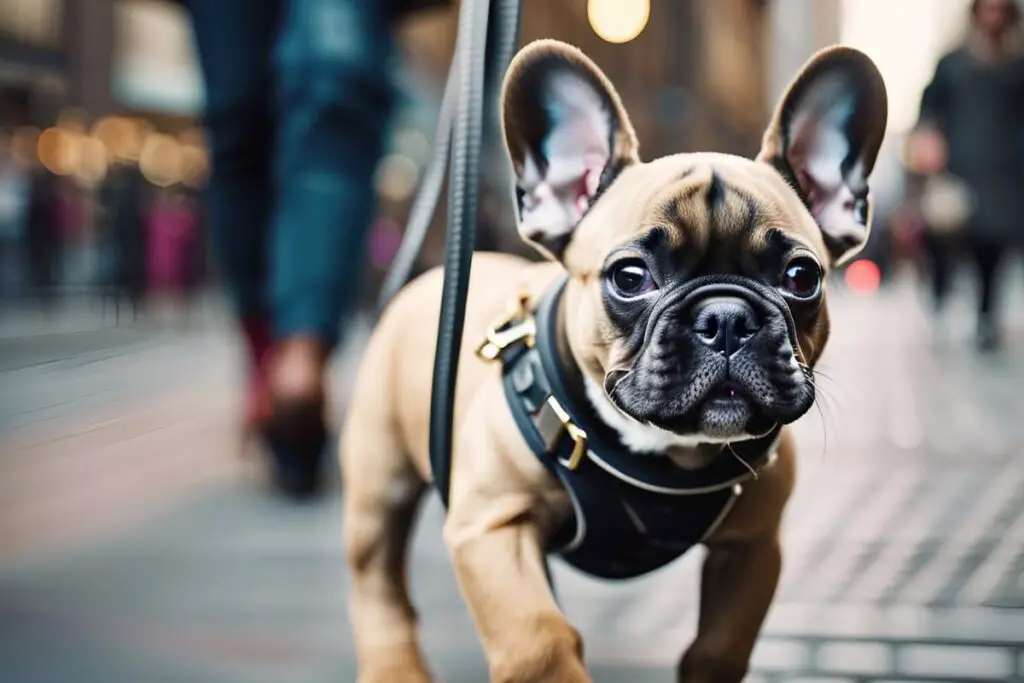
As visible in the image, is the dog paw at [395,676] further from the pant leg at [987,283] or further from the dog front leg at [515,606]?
the pant leg at [987,283]

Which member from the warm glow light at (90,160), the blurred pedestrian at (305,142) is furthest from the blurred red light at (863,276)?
the warm glow light at (90,160)

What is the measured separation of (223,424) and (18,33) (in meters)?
7.08

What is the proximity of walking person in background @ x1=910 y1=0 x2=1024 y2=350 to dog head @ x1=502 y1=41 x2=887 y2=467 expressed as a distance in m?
0.30

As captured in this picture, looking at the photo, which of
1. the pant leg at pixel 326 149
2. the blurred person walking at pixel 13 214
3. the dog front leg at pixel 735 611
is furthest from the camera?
the blurred person walking at pixel 13 214

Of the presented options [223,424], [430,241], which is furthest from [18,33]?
[430,241]

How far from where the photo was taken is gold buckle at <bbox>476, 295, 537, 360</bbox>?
3.13 feet

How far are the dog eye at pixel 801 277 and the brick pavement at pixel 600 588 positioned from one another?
15 cm

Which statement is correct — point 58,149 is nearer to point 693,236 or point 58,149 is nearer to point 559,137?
point 559,137

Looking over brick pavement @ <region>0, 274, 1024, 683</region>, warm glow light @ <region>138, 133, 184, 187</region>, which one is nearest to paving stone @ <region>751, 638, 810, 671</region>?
brick pavement @ <region>0, 274, 1024, 683</region>

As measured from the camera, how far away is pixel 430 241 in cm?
114

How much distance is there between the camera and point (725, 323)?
730 mm

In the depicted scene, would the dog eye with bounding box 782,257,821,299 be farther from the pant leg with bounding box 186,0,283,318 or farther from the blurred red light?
the pant leg with bounding box 186,0,283,318

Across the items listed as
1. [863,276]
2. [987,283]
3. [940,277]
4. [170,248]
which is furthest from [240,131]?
[170,248]

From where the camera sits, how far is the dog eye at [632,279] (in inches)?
30.9
